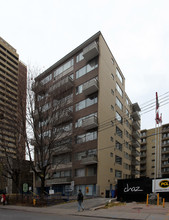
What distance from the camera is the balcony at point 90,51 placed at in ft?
129

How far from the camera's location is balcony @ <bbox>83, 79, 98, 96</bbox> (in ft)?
125

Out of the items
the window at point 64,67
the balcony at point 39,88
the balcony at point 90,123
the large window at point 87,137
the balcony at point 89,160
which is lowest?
the balcony at point 89,160

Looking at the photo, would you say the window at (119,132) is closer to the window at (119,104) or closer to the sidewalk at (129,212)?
the window at (119,104)

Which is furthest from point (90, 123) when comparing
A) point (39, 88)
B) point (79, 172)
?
point (39, 88)

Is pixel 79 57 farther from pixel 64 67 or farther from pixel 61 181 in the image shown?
pixel 61 181

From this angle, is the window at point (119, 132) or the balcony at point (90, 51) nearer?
the balcony at point (90, 51)

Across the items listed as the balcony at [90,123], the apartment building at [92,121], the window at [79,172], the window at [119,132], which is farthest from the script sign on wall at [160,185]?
the window at [119,132]

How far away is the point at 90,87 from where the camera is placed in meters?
38.6

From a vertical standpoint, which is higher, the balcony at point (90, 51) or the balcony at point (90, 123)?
the balcony at point (90, 51)

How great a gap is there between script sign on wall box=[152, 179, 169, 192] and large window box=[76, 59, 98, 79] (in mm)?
23468

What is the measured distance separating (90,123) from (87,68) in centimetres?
1004

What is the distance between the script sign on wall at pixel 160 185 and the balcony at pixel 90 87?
20094 millimetres

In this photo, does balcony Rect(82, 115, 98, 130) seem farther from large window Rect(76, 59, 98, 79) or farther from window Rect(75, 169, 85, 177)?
large window Rect(76, 59, 98, 79)

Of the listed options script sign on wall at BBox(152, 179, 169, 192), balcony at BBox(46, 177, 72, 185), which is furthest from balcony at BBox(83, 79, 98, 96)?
script sign on wall at BBox(152, 179, 169, 192)
